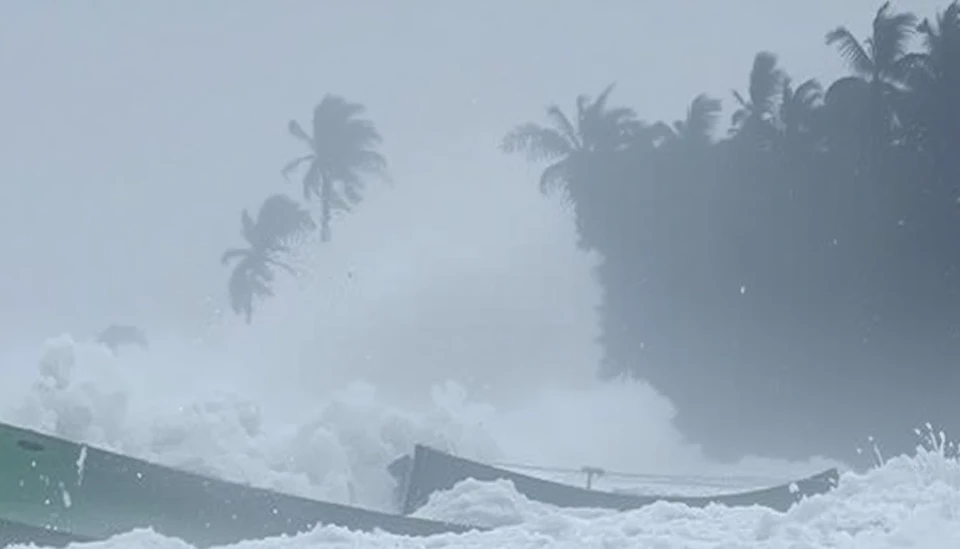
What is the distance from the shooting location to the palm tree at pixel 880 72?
108 feet

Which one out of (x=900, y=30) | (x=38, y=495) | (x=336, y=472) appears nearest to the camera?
(x=38, y=495)

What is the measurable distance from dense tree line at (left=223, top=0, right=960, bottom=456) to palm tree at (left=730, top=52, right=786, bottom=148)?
0.05 meters

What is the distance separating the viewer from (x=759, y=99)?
37.4 meters

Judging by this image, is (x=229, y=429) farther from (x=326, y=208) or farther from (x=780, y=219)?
(x=326, y=208)

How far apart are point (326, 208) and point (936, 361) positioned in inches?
1012

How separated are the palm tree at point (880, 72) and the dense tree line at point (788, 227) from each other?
1.7 inches

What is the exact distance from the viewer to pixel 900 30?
3319 centimetres

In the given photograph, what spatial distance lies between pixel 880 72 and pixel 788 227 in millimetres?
4448

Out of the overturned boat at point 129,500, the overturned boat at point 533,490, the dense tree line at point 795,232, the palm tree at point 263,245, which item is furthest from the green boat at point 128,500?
the palm tree at point 263,245

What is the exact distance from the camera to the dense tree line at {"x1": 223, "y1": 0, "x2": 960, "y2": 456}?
105 ft

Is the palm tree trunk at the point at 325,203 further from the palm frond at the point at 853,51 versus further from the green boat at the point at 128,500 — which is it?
the green boat at the point at 128,500

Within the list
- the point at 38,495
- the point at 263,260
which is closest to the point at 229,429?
the point at 38,495

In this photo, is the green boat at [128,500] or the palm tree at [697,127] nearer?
the green boat at [128,500]

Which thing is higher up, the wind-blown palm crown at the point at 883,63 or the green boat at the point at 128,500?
the wind-blown palm crown at the point at 883,63
